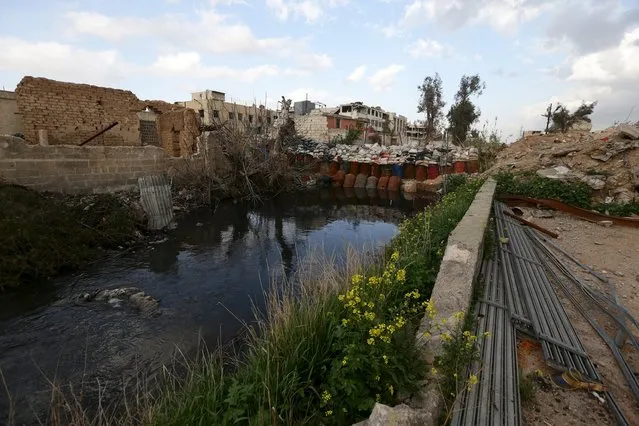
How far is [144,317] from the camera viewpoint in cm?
454

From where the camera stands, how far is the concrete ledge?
1.59 metres

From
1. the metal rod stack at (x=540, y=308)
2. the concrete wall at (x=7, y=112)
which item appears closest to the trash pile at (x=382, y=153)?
the concrete wall at (x=7, y=112)

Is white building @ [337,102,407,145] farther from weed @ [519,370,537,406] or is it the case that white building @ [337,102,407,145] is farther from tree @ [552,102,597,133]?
weed @ [519,370,537,406]

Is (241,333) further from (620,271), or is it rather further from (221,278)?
(620,271)

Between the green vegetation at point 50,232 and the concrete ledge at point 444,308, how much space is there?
603cm

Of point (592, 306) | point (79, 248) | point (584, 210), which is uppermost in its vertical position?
point (584, 210)

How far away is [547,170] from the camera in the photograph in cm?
866

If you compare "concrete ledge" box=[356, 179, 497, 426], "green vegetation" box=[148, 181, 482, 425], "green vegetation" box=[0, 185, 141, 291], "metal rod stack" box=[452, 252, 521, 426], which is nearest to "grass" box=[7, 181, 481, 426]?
"green vegetation" box=[148, 181, 482, 425]

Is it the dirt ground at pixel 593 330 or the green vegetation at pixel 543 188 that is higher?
the green vegetation at pixel 543 188

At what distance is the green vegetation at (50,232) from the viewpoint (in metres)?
5.16

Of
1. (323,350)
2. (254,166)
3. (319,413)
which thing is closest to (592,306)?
(323,350)

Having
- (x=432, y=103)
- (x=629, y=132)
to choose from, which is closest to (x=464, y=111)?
(x=432, y=103)

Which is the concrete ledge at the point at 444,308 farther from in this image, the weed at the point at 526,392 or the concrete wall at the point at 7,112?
the concrete wall at the point at 7,112

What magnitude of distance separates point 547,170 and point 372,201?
6363 mm
